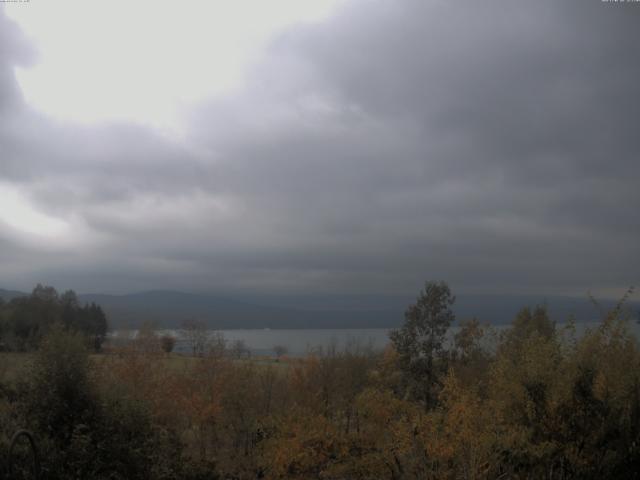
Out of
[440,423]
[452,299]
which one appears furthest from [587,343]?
[452,299]

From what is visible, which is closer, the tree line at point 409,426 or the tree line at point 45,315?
the tree line at point 409,426

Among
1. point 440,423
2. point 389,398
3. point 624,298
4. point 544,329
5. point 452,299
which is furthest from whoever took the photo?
point 452,299

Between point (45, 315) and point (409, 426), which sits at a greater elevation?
point (45, 315)

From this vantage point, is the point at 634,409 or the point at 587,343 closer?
the point at 634,409

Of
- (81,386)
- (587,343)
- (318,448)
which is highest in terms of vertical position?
(587,343)

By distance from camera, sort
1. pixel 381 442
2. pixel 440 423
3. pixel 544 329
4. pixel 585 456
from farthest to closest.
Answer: pixel 544 329
pixel 381 442
pixel 440 423
pixel 585 456

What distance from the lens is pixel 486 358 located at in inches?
1244

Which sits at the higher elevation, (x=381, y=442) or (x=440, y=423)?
(x=440, y=423)

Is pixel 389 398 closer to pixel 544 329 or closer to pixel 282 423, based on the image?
pixel 282 423

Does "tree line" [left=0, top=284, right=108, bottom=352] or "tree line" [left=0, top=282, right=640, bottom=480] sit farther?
"tree line" [left=0, top=284, right=108, bottom=352]

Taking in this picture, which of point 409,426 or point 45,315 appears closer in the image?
point 409,426

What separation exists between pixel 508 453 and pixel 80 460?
1059cm

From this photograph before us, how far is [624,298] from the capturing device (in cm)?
1589

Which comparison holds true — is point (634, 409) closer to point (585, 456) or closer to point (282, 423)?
point (585, 456)
